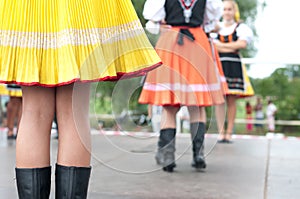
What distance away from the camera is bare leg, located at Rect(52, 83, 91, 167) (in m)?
1.92

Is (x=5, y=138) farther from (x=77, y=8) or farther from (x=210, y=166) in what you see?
(x=77, y=8)

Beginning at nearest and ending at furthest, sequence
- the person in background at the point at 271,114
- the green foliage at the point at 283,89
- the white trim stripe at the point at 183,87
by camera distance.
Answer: the white trim stripe at the point at 183,87, the green foliage at the point at 283,89, the person in background at the point at 271,114

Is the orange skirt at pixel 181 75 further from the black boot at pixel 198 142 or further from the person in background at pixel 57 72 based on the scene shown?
the person in background at pixel 57 72

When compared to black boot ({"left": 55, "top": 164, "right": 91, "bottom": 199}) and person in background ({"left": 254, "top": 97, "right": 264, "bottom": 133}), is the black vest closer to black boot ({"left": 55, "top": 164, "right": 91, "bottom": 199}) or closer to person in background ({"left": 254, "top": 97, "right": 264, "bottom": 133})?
black boot ({"left": 55, "top": 164, "right": 91, "bottom": 199})

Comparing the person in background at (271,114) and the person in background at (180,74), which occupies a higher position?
the person in background at (180,74)

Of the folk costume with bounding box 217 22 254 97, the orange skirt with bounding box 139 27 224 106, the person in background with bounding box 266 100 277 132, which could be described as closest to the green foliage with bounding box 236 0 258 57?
the person in background with bounding box 266 100 277 132

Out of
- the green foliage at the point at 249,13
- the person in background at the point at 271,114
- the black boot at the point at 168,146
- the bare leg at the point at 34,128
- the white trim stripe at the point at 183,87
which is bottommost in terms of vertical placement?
the person in background at the point at 271,114

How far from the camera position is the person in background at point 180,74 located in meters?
3.49

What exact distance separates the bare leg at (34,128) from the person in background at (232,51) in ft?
12.7

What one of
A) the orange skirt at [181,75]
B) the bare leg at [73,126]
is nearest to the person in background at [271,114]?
the orange skirt at [181,75]

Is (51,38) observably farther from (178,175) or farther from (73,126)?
(178,175)

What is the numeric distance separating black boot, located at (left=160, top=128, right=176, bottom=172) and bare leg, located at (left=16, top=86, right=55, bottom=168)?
160 centimetres

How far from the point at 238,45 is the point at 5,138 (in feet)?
8.60

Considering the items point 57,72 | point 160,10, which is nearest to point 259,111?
point 160,10
